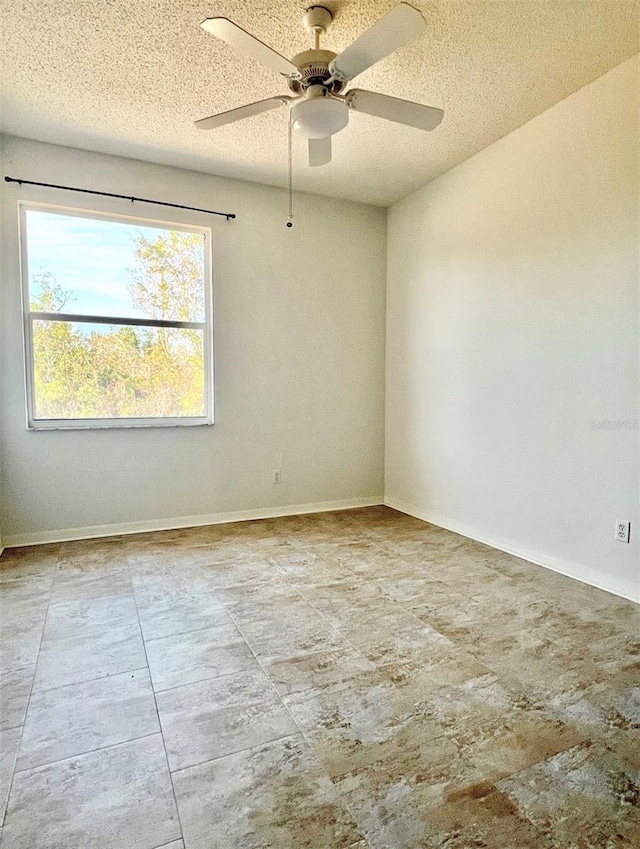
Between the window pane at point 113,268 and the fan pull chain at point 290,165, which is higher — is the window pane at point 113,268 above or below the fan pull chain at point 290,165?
below

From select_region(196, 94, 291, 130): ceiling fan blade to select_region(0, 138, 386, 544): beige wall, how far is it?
4.95 feet

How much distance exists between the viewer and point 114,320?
3.50 m

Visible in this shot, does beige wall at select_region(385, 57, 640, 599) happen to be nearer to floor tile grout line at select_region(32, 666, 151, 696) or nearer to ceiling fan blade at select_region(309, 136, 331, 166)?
ceiling fan blade at select_region(309, 136, 331, 166)

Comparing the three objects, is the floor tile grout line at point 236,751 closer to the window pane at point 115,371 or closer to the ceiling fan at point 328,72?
the ceiling fan at point 328,72

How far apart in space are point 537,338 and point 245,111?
84.2 inches

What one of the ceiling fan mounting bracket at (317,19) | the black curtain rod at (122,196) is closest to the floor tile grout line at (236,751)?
the ceiling fan mounting bracket at (317,19)

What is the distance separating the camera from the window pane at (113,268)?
10.9ft

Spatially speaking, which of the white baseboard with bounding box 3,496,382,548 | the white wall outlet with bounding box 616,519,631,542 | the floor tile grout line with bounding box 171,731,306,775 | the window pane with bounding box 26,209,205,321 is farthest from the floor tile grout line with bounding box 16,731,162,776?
the window pane with bounding box 26,209,205,321

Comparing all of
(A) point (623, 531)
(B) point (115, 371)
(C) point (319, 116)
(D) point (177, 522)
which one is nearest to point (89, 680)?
(D) point (177, 522)

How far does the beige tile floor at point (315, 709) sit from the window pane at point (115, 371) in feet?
3.96

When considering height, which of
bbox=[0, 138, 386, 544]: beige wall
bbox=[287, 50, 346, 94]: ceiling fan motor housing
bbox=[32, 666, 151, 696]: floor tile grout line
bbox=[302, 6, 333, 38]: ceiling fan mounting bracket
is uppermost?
bbox=[302, 6, 333, 38]: ceiling fan mounting bracket

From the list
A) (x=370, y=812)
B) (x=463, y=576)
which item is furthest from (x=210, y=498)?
(x=370, y=812)

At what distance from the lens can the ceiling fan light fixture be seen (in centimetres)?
198

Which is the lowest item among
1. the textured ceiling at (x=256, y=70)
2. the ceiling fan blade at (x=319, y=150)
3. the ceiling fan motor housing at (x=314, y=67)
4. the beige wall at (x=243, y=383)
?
the beige wall at (x=243, y=383)
